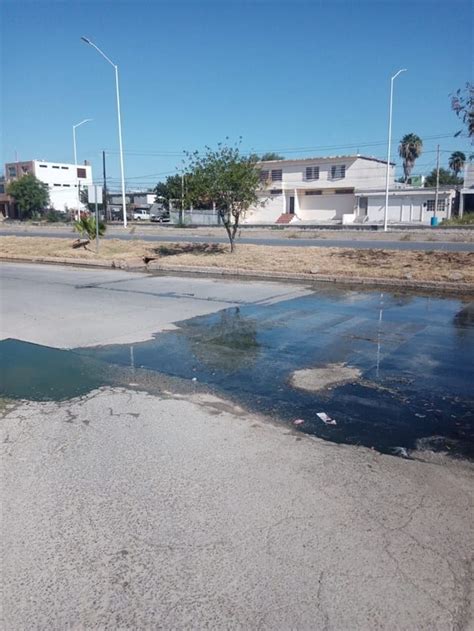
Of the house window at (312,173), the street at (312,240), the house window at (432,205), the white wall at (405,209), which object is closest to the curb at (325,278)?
the street at (312,240)

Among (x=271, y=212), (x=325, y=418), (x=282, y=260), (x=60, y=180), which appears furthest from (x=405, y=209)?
(x=60, y=180)

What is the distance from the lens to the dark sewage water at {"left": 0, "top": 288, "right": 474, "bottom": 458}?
5.32 meters

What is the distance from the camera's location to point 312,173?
211ft

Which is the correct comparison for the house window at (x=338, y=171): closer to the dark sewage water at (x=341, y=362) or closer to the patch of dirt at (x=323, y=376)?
the dark sewage water at (x=341, y=362)

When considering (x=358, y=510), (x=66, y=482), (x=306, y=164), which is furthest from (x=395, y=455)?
(x=306, y=164)

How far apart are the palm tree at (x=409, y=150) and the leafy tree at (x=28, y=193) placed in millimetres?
56557

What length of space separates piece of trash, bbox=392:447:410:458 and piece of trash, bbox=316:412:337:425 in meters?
0.73

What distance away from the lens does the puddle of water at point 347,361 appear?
535cm

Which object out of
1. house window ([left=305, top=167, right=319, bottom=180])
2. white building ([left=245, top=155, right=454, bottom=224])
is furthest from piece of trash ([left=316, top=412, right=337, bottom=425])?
house window ([left=305, top=167, right=319, bottom=180])

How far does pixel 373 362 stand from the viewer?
24.6 ft

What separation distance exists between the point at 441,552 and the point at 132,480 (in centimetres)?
223

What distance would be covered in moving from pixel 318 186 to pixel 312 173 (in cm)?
182

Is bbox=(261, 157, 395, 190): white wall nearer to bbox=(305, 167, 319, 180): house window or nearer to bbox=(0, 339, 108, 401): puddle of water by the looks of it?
bbox=(305, 167, 319, 180): house window

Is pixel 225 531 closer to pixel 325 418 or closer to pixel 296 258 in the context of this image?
pixel 325 418
